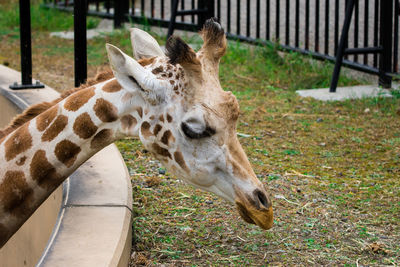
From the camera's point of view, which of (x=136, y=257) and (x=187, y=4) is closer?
(x=136, y=257)

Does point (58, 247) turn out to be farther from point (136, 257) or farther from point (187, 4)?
point (187, 4)

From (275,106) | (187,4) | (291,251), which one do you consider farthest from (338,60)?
(187,4)

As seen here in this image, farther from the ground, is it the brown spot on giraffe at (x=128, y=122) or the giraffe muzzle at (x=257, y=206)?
the brown spot on giraffe at (x=128, y=122)

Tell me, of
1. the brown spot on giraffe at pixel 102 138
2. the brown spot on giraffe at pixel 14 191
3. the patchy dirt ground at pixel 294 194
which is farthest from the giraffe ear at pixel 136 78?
the patchy dirt ground at pixel 294 194

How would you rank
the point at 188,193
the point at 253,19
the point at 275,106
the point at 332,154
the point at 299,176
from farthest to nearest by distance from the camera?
the point at 253,19, the point at 275,106, the point at 332,154, the point at 299,176, the point at 188,193

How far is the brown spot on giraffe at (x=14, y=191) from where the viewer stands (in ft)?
8.73

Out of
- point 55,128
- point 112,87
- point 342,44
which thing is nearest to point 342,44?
point 342,44

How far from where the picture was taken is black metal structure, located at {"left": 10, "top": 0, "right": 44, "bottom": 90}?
473cm

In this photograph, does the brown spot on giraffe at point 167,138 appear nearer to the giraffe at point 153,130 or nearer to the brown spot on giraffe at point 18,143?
the giraffe at point 153,130

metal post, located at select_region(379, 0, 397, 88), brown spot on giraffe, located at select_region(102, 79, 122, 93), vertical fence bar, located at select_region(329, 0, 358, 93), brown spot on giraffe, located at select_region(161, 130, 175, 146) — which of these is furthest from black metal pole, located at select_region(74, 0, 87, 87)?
metal post, located at select_region(379, 0, 397, 88)

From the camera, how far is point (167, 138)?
252 cm

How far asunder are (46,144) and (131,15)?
23.2 ft

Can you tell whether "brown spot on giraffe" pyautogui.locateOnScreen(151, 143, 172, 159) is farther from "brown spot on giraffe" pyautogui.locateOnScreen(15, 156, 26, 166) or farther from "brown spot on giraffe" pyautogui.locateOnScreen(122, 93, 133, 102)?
"brown spot on giraffe" pyautogui.locateOnScreen(15, 156, 26, 166)

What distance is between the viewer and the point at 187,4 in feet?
38.4
